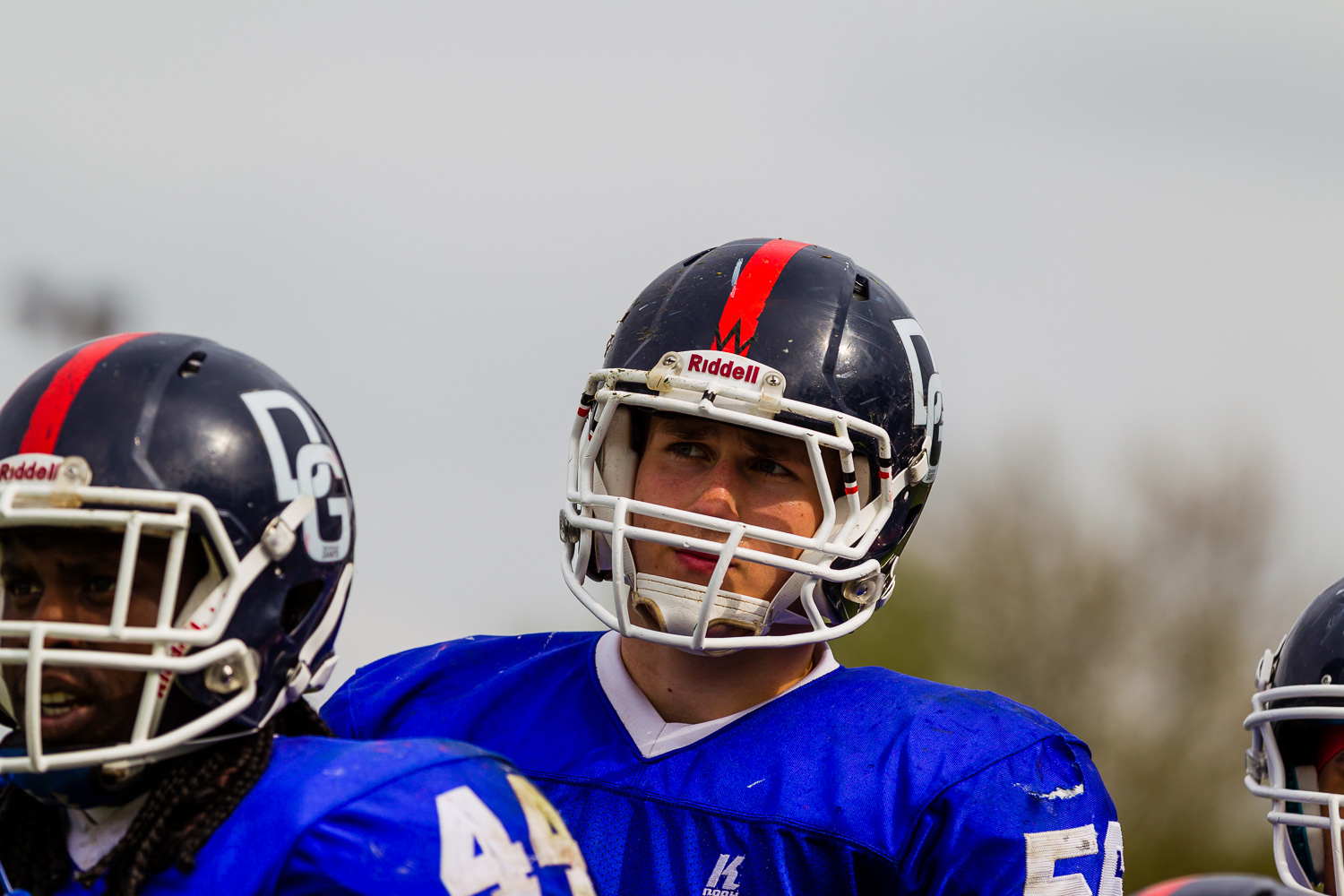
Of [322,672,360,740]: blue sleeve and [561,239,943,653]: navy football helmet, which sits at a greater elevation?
[561,239,943,653]: navy football helmet

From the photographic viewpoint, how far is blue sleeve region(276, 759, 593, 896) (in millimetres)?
1692

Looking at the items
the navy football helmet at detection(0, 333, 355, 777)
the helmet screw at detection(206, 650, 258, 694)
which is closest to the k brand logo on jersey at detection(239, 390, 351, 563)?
the navy football helmet at detection(0, 333, 355, 777)

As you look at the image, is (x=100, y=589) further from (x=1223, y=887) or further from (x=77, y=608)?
(x=1223, y=887)

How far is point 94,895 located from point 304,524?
527 mm

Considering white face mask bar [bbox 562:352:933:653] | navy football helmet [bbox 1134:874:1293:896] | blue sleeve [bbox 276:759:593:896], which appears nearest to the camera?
navy football helmet [bbox 1134:874:1293:896]

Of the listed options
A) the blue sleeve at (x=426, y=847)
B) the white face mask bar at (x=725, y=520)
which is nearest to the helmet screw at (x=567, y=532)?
the white face mask bar at (x=725, y=520)

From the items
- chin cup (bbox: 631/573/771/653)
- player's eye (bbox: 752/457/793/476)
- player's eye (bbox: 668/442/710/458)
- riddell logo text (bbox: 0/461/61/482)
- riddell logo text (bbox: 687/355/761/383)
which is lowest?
chin cup (bbox: 631/573/771/653)

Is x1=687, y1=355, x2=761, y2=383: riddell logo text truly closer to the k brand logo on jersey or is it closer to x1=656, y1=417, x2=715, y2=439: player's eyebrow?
x1=656, y1=417, x2=715, y2=439: player's eyebrow

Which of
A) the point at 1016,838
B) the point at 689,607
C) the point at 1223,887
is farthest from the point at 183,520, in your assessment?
the point at 1016,838

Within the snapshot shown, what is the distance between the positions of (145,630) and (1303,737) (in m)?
1.92

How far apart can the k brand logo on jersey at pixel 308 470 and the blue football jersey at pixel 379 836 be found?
0.97 ft

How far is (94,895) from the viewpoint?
1.79 metres

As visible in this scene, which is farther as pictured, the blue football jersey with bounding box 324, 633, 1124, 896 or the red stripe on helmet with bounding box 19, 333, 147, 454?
the blue football jersey with bounding box 324, 633, 1124, 896

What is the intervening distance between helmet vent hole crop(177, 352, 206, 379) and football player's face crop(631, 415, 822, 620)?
91 centimetres
